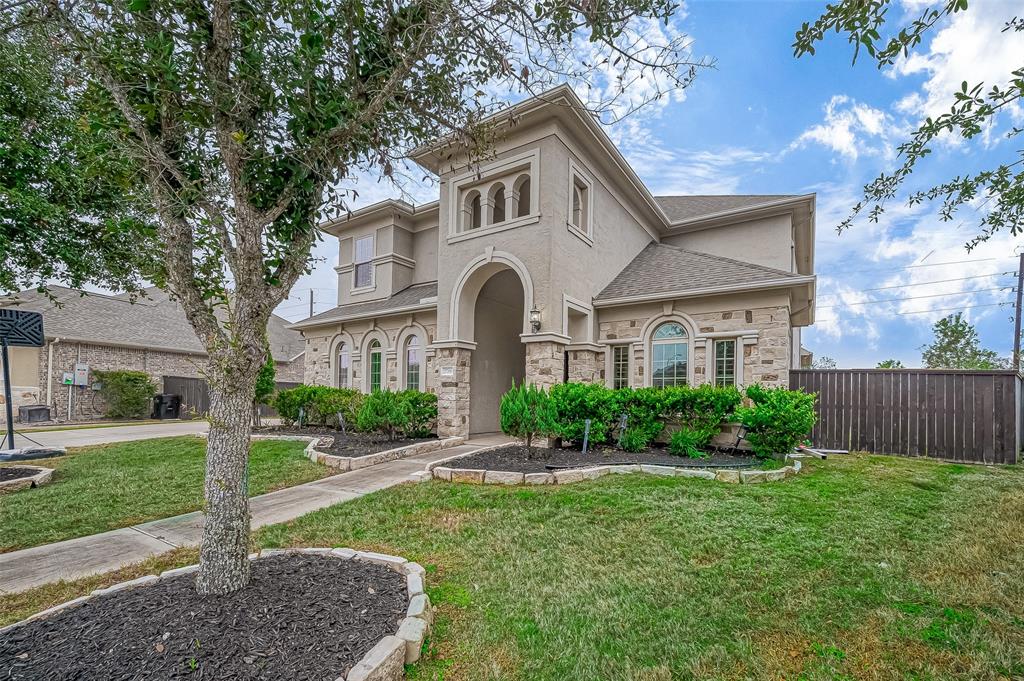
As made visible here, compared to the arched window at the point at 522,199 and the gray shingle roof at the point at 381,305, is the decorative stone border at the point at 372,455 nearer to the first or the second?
the gray shingle roof at the point at 381,305

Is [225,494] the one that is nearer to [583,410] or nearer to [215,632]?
[215,632]

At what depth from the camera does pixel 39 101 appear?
5.50 meters

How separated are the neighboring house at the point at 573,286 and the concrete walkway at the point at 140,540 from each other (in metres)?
4.11

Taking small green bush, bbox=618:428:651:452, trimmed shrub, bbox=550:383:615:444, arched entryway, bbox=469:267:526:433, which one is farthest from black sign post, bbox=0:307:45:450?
small green bush, bbox=618:428:651:452

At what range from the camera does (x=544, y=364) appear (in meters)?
9.42

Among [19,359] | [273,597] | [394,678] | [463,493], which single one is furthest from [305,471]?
[19,359]

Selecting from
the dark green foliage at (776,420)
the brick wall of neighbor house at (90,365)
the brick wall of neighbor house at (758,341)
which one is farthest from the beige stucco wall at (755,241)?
the brick wall of neighbor house at (90,365)

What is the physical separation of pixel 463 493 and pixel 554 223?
5917 mm

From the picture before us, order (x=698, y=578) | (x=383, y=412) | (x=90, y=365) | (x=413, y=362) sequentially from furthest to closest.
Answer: (x=90, y=365)
(x=413, y=362)
(x=383, y=412)
(x=698, y=578)

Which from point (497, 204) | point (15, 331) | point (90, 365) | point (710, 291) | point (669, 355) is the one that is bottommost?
point (90, 365)

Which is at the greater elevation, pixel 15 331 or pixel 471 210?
pixel 471 210

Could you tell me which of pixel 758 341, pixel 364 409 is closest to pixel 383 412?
pixel 364 409

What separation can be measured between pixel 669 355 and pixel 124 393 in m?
21.0

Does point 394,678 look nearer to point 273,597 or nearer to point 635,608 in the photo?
point 273,597
